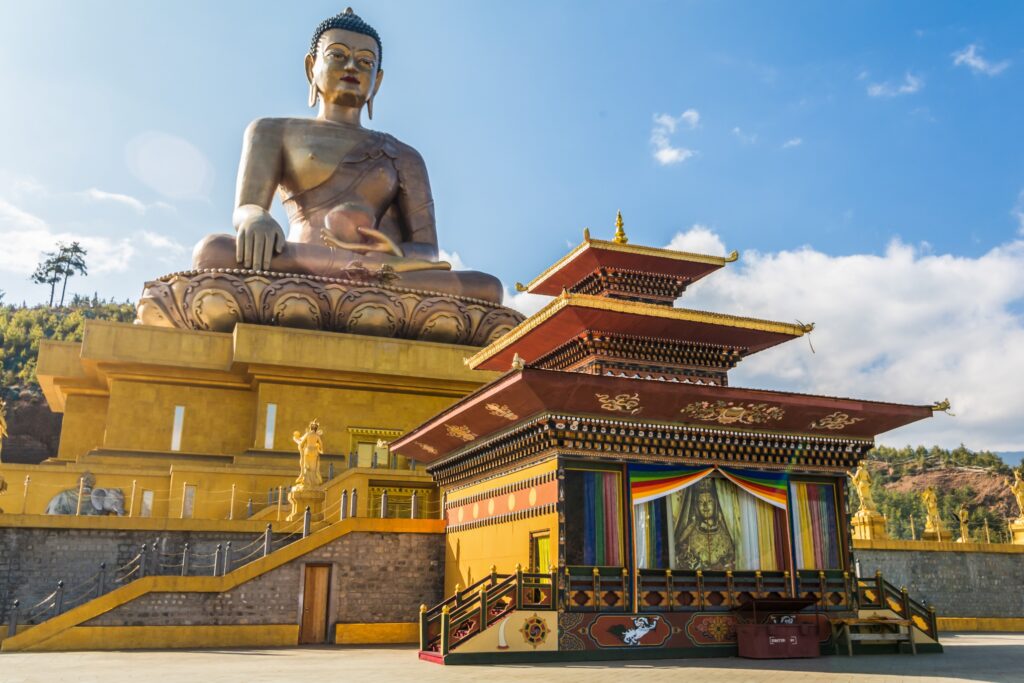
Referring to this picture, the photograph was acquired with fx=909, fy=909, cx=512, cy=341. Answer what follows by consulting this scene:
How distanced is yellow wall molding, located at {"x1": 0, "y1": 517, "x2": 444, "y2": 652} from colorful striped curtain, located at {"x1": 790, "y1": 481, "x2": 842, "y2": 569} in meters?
6.04

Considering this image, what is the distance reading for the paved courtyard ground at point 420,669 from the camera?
9.23 metres

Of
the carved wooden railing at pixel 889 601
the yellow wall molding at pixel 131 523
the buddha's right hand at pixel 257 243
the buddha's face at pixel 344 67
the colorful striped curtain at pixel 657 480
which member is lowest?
the carved wooden railing at pixel 889 601

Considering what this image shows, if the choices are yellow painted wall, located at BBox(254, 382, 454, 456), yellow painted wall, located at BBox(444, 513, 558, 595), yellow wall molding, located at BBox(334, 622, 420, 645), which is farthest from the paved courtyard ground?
yellow painted wall, located at BBox(254, 382, 454, 456)

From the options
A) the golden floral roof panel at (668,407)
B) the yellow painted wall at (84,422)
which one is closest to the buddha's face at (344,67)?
the yellow painted wall at (84,422)

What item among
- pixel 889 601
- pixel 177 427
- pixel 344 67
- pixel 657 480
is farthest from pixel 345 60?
pixel 889 601

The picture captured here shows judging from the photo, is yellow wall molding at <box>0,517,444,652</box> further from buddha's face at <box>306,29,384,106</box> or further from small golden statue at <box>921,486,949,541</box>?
buddha's face at <box>306,29,384,106</box>

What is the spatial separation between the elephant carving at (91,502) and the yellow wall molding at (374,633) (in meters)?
6.72

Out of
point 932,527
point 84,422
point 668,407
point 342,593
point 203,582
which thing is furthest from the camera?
point 84,422

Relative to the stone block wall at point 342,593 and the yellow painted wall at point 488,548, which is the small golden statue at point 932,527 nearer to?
the yellow painted wall at point 488,548

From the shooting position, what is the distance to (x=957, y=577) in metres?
19.8

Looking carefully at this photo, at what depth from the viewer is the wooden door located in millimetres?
14438

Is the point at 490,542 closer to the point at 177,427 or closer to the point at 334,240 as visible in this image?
the point at 177,427

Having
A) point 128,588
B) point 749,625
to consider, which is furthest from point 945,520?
point 128,588

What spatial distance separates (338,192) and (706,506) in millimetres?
16967
